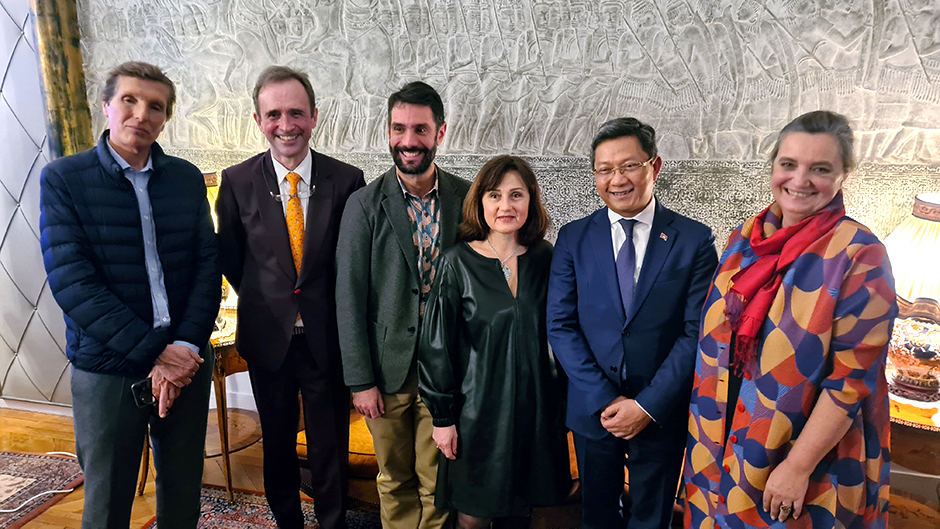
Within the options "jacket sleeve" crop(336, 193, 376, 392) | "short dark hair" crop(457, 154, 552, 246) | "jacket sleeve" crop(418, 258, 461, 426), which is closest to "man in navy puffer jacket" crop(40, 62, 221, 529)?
"jacket sleeve" crop(336, 193, 376, 392)

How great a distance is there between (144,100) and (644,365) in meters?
1.74

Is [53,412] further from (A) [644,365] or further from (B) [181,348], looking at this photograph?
(A) [644,365]

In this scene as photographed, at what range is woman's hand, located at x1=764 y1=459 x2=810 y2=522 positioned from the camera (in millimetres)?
1313

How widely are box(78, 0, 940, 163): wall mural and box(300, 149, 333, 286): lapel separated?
85cm

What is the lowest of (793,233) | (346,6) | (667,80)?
(793,233)

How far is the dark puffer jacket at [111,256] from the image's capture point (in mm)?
1654

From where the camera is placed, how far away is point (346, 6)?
8.87 ft

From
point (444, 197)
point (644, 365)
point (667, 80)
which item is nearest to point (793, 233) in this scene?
point (644, 365)

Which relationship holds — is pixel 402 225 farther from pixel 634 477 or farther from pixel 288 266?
pixel 634 477

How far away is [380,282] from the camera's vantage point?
1930 mm

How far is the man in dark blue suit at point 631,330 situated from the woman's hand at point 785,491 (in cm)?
30

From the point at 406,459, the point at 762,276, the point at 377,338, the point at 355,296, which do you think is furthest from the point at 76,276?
the point at 762,276

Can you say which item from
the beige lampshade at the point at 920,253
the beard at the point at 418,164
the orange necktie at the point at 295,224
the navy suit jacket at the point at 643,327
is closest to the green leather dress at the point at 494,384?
the navy suit jacket at the point at 643,327

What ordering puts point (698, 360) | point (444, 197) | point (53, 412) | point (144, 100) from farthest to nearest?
point (53, 412)
point (444, 197)
point (144, 100)
point (698, 360)
